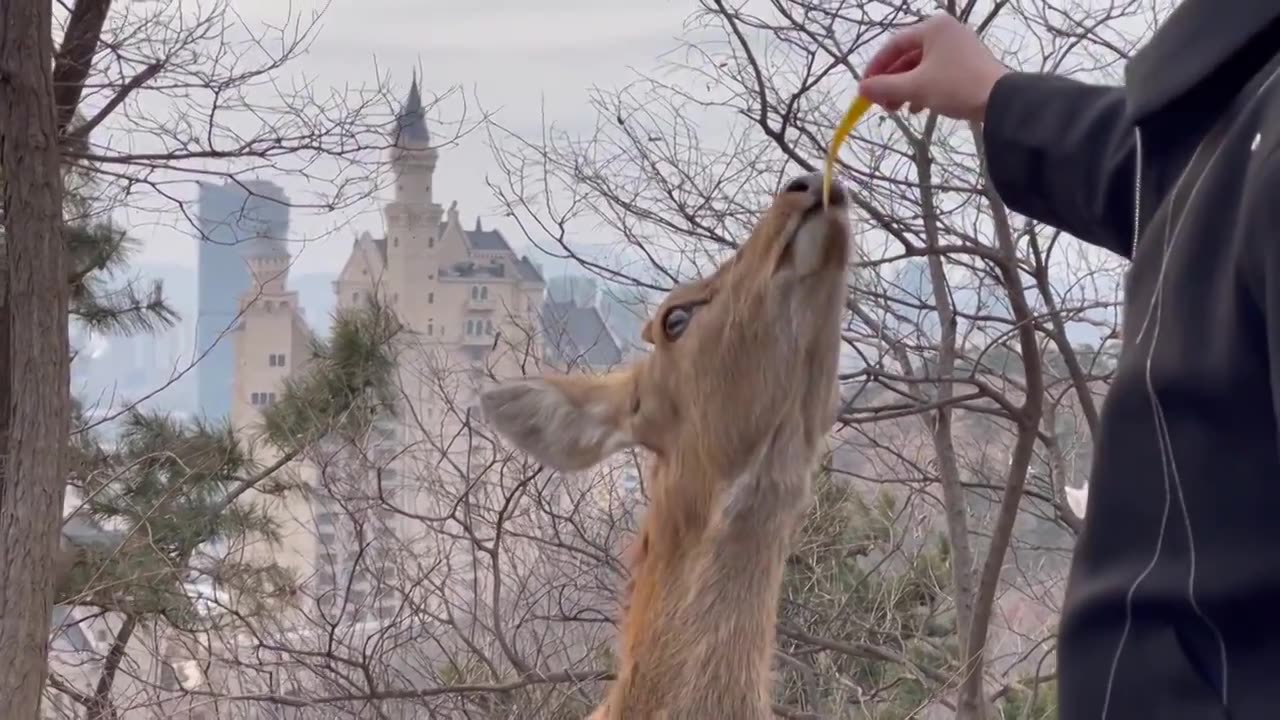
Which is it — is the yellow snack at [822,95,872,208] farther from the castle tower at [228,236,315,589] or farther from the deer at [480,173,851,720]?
the castle tower at [228,236,315,589]

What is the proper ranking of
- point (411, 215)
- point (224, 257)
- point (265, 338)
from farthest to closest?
point (265, 338)
point (224, 257)
point (411, 215)

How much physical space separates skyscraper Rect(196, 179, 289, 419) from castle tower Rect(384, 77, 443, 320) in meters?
0.75

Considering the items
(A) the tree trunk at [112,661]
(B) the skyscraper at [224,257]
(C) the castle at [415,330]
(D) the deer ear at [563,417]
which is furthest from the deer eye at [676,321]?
(A) the tree trunk at [112,661]

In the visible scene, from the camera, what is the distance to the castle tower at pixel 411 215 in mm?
8062

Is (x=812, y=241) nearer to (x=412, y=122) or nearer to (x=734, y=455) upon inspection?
(x=734, y=455)

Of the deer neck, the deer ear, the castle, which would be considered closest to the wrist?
the deer neck

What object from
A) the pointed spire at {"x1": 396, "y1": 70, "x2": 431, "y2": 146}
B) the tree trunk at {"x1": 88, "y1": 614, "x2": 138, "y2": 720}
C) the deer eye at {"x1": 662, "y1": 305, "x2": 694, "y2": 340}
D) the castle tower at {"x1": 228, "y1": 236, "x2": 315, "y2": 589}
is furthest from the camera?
the castle tower at {"x1": 228, "y1": 236, "x2": 315, "y2": 589}

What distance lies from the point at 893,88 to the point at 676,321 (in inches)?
45.2

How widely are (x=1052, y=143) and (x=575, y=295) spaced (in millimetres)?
6173

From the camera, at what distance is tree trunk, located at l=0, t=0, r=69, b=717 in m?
6.43

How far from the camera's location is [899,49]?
8.04 feet

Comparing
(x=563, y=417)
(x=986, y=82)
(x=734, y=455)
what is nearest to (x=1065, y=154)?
(x=986, y=82)

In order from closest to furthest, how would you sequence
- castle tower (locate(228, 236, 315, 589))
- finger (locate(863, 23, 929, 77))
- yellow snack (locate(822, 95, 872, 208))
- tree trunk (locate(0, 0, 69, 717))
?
finger (locate(863, 23, 929, 77)) < yellow snack (locate(822, 95, 872, 208)) < tree trunk (locate(0, 0, 69, 717)) < castle tower (locate(228, 236, 315, 589))

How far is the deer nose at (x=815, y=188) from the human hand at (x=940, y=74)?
1.63 ft
